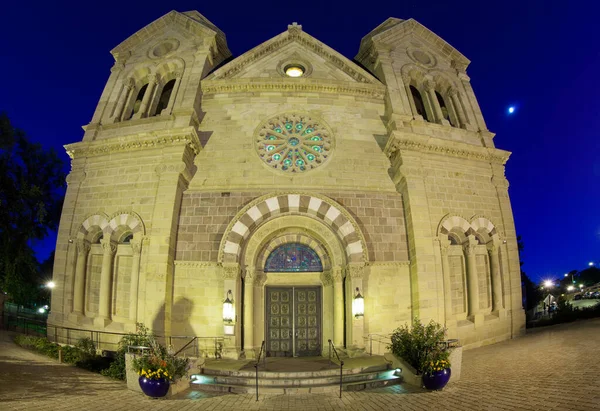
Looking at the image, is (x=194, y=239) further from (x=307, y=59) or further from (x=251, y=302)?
(x=307, y=59)

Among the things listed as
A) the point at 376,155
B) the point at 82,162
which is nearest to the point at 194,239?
the point at 82,162

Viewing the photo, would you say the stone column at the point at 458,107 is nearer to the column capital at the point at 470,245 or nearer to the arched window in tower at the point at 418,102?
the arched window in tower at the point at 418,102

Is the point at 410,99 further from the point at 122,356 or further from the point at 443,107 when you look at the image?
the point at 122,356

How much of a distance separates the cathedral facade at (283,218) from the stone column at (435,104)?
0.24m

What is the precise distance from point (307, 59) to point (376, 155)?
5777 mm

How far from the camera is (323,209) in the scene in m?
13.1

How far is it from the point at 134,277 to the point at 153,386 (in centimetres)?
471

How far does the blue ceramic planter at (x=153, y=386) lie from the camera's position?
342 inches

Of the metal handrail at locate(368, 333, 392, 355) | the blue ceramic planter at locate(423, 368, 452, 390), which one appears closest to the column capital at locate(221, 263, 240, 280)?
the metal handrail at locate(368, 333, 392, 355)

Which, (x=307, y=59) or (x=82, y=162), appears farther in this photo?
(x=307, y=59)

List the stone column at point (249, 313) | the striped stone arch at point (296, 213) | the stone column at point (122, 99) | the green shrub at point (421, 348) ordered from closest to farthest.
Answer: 1. the green shrub at point (421, 348)
2. the stone column at point (249, 313)
3. the striped stone arch at point (296, 213)
4. the stone column at point (122, 99)

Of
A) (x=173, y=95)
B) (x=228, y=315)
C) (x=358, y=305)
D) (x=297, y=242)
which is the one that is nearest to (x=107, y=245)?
(x=228, y=315)

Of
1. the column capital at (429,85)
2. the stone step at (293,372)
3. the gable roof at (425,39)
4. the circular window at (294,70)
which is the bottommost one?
the stone step at (293,372)

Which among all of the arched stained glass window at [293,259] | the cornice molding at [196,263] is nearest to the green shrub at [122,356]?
the cornice molding at [196,263]
